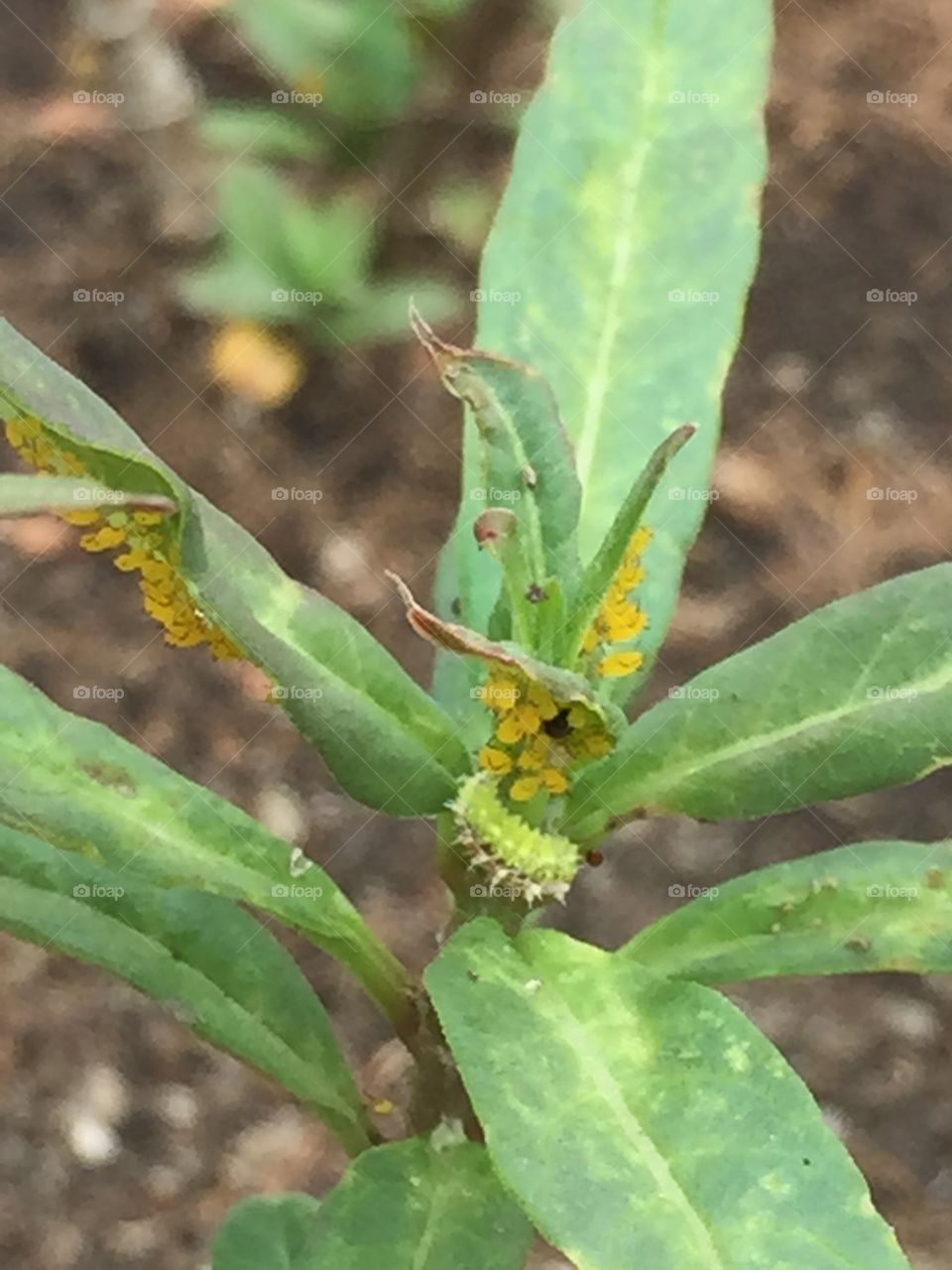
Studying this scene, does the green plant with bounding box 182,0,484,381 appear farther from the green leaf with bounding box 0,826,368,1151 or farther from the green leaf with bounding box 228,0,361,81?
the green leaf with bounding box 0,826,368,1151

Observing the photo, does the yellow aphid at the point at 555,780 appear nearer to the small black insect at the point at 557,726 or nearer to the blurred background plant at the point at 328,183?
the small black insect at the point at 557,726

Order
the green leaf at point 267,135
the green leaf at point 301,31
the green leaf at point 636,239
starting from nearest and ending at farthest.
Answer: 1. the green leaf at point 636,239
2. the green leaf at point 301,31
3. the green leaf at point 267,135

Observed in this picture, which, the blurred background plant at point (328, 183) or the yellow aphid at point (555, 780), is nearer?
the yellow aphid at point (555, 780)

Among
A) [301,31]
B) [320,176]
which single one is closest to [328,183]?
[320,176]

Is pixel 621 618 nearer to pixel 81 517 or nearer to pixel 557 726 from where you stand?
pixel 557 726

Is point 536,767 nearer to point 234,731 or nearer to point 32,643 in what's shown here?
point 234,731

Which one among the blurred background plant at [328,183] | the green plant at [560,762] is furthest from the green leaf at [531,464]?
the blurred background plant at [328,183]
